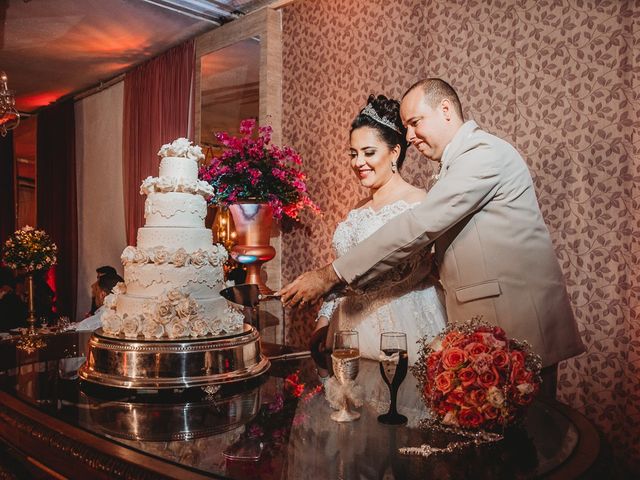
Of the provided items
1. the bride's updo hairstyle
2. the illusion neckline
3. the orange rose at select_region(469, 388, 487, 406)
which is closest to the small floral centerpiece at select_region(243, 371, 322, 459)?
the orange rose at select_region(469, 388, 487, 406)

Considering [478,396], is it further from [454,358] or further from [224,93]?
[224,93]

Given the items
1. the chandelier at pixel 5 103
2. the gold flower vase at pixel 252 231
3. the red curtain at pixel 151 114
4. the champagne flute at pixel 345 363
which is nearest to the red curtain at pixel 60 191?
the red curtain at pixel 151 114

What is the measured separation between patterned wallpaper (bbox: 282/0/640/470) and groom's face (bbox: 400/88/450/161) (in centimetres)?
106

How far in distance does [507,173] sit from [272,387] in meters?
1.16

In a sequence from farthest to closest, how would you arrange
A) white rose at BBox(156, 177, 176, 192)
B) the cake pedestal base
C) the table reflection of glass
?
1. white rose at BBox(156, 177, 176, 192)
2. the cake pedestal base
3. the table reflection of glass

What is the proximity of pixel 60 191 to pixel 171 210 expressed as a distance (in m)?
7.42

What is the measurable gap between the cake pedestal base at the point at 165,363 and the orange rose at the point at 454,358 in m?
0.78

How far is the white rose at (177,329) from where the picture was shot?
6.08 ft

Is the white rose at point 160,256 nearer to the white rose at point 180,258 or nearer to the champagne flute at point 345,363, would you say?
the white rose at point 180,258

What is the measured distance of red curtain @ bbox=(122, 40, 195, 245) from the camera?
5.83 metres

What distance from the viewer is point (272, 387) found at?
5.91ft

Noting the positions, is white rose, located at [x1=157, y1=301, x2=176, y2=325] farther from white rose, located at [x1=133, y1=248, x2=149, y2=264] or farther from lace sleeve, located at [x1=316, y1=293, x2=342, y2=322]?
lace sleeve, located at [x1=316, y1=293, x2=342, y2=322]

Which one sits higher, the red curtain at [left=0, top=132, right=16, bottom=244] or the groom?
the red curtain at [left=0, top=132, right=16, bottom=244]

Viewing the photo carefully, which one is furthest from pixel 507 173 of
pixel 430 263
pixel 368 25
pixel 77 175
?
pixel 77 175
